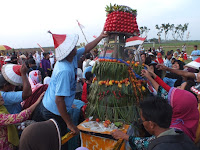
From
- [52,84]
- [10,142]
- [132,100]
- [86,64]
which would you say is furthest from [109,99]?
[86,64]

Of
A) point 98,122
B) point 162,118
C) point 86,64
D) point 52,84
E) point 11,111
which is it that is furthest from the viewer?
point 86,64

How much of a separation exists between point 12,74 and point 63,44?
2.80 ft

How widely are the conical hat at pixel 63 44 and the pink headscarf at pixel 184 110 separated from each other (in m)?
1.63

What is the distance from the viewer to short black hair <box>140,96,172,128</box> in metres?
1.62

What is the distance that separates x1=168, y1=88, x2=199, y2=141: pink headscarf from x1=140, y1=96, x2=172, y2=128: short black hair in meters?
0.71

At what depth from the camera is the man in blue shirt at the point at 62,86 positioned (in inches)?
85.2

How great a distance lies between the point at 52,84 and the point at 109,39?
4.56 ft

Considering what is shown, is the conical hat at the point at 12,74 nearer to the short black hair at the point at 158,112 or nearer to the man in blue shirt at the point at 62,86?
the man in blue shirt at the point at 62,86

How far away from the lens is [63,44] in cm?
235

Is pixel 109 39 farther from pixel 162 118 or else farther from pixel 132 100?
pixel 162 118

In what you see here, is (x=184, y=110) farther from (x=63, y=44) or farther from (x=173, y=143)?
(x=63, y=44)

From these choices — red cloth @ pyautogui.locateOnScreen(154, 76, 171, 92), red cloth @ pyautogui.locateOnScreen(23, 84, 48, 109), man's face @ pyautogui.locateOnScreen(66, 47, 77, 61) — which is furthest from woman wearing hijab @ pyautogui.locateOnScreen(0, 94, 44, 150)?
red cloth @ pyautogui.locateOnScreen(154, 76, 171, 92)

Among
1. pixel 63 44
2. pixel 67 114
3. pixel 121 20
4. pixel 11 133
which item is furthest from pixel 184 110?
pixel 11 133

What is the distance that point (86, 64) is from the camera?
728cm
